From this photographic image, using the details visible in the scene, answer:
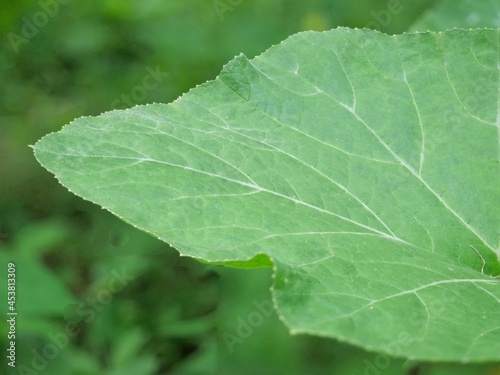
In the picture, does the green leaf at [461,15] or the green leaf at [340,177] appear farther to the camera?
the green leaf at [461,15]

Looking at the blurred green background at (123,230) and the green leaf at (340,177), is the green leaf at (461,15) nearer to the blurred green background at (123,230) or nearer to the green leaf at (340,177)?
the green leaf at (340,177)

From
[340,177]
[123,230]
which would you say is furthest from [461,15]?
[123,230]

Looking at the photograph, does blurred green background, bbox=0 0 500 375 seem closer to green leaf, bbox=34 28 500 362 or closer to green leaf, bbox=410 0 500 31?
green leaf, bbox=410 0 500 31

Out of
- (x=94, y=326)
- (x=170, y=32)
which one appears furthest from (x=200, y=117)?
(x=170, y=32)

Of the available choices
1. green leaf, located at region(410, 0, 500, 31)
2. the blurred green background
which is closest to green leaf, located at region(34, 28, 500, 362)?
green leaf, located at region(410, 0, 500, 31)

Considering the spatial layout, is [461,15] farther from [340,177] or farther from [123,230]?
[123,230]

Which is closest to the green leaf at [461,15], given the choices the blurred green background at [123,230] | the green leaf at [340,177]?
the green leaf at [340,177]

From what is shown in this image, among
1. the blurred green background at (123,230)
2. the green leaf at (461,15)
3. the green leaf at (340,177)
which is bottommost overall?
the blurred green background at (123,230)

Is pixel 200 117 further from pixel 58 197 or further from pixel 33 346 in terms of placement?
pixel 58 197
